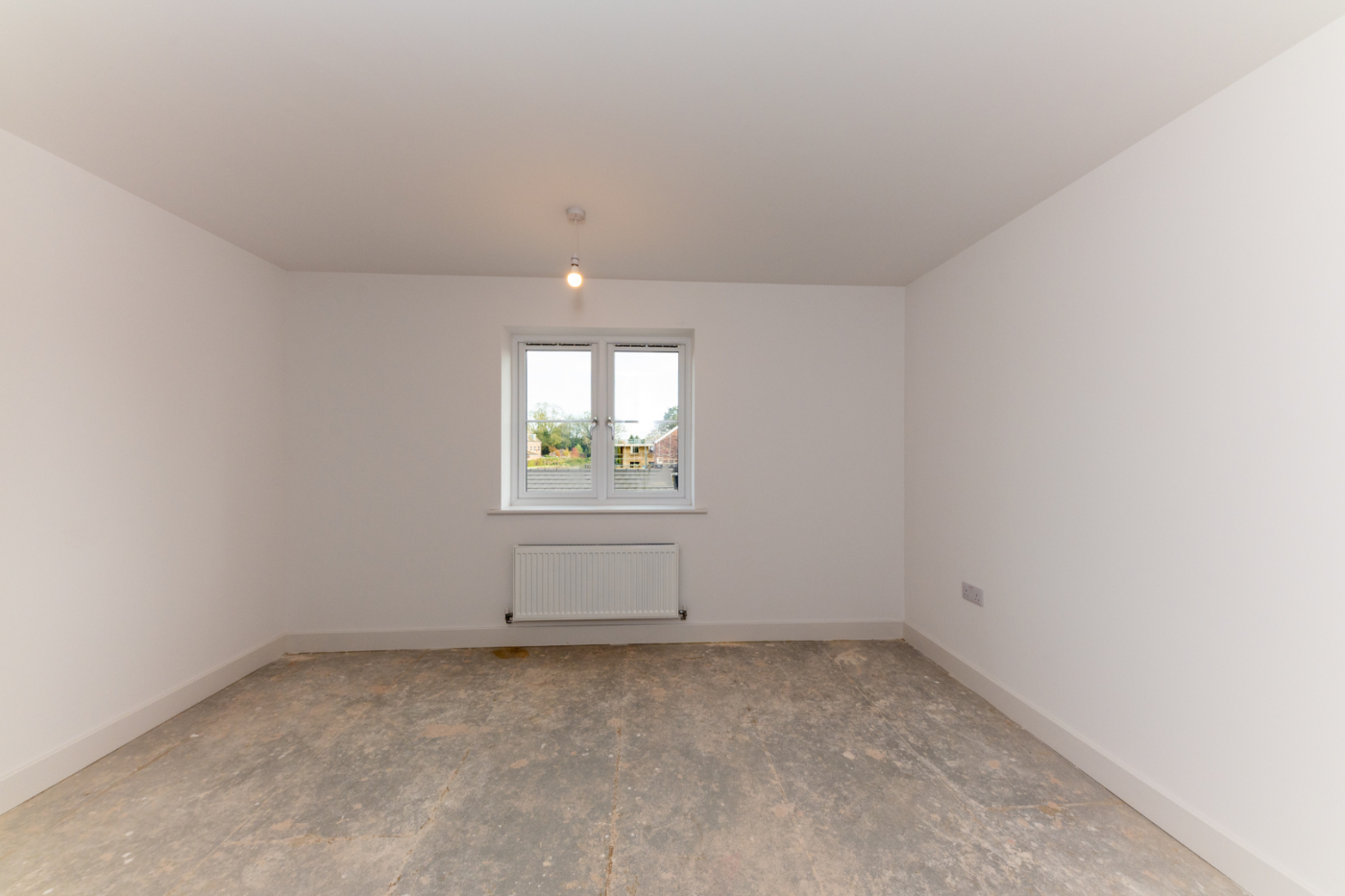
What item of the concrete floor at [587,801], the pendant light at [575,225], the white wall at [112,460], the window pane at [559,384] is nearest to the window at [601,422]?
the window pane at [559,384]

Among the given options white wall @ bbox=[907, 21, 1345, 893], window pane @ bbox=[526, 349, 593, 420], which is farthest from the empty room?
window pane @ bbox=[526, 349, 593, 420]

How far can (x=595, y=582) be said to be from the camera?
3672 millimetres

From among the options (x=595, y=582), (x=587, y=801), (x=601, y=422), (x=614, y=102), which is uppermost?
(x=614, y=102)

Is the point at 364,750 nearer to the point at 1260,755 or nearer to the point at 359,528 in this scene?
the point at 359,528

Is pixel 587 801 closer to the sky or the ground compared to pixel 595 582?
closer to the ground

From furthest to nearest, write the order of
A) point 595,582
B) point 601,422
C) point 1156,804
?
point 601,422, point 595,582, point 1156,804

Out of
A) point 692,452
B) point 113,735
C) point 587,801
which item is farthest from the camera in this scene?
point 692,452

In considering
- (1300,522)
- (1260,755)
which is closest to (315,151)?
(1300,522)

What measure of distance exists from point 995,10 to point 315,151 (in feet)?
7.88

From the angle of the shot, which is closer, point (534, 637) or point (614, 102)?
point (614, 102)

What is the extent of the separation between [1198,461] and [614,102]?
7.85 feet

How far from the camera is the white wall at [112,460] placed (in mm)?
2055

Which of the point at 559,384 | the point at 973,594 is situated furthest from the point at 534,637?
the point at 973,594

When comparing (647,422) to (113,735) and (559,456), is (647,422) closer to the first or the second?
(559,456)
